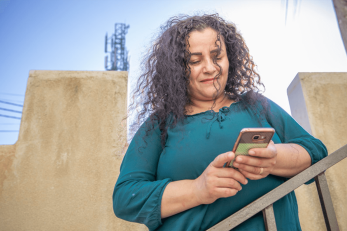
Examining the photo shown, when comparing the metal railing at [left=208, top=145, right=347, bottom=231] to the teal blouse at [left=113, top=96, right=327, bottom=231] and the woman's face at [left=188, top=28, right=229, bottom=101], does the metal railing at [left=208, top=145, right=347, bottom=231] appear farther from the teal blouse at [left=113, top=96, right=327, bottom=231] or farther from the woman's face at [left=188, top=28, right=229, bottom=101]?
the woman's face at [left=188, top=28, right=229, bottom=101]

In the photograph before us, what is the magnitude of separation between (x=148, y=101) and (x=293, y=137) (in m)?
0.75

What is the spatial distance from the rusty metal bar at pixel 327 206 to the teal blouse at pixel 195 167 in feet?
0.27

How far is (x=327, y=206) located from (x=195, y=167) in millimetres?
559

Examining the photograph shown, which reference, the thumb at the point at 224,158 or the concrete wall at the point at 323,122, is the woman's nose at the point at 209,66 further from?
the concrete wall at the point at 323,122

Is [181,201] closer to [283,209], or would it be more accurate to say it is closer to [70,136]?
[283,209]

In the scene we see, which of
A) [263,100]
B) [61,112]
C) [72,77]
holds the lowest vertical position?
[263,100]

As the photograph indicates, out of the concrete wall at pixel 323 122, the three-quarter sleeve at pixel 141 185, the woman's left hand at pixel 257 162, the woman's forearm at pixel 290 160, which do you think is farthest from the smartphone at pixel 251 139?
the concrete wall at pixel 323 122

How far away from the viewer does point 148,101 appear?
143 cm

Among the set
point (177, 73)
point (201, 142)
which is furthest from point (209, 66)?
→ point (201, 142)

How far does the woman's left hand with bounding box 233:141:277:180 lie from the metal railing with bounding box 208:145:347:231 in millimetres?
112

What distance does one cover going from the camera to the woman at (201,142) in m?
0.94

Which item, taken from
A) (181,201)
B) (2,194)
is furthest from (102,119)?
(181,201)

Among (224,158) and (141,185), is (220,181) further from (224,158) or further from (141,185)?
(141,185)

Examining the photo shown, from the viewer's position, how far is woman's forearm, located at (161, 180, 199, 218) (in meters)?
0.94
